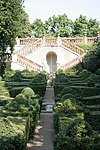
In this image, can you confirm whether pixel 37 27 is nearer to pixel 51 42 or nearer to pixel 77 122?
pixel 51 42

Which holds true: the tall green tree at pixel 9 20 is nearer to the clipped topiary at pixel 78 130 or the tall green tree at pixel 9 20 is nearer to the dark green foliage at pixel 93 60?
the dark green foliage at pixel 93 60

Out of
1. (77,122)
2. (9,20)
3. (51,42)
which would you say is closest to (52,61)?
(51,42)

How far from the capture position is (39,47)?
5353 cm

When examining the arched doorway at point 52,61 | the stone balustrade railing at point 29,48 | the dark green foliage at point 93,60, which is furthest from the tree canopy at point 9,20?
the arched doorway at point 52,61

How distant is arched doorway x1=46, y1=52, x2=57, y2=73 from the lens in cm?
5583

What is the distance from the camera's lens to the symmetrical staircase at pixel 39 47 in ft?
165

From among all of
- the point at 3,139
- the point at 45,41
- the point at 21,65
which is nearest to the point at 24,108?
the point at 3,139

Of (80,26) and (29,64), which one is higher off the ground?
(80,26)

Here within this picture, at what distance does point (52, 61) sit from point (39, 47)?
4050 mm

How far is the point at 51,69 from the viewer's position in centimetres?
5666

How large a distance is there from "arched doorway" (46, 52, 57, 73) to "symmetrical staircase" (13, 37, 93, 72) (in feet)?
7.35

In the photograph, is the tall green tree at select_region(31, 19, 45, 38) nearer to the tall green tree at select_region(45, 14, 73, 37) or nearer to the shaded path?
the tall green tree at select_region(45, 14, 73, 37)

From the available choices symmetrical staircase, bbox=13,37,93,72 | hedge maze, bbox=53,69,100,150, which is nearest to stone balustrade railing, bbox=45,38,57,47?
symmetrical staircase, bbox=13,37,93,72

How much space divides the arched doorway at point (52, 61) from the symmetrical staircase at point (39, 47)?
2242 millimetres
